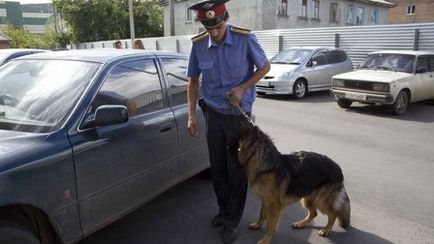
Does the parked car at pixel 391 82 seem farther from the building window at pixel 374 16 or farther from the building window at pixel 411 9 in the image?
the building window at pixel 411 9

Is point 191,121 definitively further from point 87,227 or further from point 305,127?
point 305,127

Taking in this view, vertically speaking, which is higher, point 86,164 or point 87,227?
point 86,164

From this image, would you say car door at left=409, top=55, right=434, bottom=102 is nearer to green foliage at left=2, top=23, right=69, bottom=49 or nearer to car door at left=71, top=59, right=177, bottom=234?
car door at left=71, top=59, right=177, bottom=234

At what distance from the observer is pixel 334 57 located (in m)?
15.1

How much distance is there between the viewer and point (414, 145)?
7719 mm

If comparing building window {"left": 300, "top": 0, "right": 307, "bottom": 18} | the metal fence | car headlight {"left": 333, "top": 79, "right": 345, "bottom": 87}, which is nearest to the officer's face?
car headlight {"left": 333, "top": 79, "right": 345, "bottom": 87}

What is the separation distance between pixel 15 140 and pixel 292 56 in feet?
41.7

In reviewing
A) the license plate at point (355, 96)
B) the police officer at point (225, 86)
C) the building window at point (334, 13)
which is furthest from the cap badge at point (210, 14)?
the building window at point (334, 13)

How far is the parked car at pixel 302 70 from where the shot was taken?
13.4 m

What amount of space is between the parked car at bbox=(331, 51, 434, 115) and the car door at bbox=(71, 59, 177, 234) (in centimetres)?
790

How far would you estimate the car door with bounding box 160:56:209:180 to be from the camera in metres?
4.27

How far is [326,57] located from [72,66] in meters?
12.5

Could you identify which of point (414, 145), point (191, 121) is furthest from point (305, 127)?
point (191, 121)

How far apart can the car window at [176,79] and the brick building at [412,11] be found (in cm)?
4914
